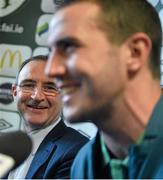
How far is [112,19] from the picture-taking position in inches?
27.7

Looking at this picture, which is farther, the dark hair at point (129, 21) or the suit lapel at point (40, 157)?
the suit lapel at point (40, 157)

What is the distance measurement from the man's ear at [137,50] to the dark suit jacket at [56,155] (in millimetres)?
472

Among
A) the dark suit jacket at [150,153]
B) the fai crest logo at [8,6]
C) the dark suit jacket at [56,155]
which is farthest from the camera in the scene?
the fai crest logo at [8,6]

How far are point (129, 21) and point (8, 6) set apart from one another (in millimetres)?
1162

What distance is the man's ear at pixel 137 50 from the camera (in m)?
0.68

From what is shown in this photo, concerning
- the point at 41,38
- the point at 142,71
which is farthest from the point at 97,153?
the point at 41,38

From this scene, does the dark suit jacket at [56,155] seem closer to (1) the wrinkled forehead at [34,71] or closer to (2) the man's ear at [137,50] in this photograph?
(1) the wrinkled forehead at [34,71]

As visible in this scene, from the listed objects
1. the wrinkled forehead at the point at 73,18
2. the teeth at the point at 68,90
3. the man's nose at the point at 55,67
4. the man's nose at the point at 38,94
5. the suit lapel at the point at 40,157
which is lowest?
the suit lapel at the point at 40,157

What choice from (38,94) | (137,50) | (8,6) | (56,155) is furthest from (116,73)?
(8,6)

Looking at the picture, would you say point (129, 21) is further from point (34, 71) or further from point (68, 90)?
point (34, 71)

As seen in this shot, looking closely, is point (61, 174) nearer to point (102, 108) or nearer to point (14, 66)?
point (102, 108)

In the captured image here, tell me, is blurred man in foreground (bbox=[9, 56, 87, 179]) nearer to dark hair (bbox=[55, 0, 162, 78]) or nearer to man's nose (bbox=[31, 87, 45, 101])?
man's nose (bbox=[31, 87, 45, 101])

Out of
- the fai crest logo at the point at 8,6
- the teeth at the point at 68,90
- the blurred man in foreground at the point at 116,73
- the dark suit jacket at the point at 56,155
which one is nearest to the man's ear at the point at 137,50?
the blurred man in foreground at the point at 116,73

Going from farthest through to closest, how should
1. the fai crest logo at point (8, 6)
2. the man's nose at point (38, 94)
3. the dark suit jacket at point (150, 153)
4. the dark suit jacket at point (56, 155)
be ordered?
the fai crest logo at point (8, 6), the man's nose at point (38, 94), the dark suit jacket at point (56, 155), the dark suit jacket at point (150, 153)
